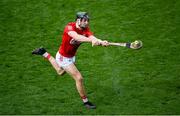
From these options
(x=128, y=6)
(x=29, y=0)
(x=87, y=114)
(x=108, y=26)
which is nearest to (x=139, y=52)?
(x=108, y=26)

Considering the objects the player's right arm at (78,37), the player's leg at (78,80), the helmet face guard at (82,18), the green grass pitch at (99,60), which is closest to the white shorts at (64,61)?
the player's leg at (78,80)

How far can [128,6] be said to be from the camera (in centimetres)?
1480

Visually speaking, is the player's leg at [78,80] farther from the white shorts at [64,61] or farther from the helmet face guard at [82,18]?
the helmet face guard at [82,18]

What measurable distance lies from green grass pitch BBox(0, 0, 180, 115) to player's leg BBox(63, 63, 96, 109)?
184 mm

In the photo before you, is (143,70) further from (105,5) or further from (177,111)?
(105,5)

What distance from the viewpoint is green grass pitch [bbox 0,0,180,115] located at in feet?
32.5

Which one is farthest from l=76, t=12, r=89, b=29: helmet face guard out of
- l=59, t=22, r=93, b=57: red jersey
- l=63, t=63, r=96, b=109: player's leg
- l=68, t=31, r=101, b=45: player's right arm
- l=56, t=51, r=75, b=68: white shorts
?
l=63, t=63, r=96, b=109: player's leg

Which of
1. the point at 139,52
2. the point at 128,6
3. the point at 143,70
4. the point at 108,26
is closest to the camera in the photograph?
the point at 143,70

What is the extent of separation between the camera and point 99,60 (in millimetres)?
12148

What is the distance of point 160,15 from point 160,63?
10.1 feet

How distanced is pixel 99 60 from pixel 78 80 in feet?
9.18

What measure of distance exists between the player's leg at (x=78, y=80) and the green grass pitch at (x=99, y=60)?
0.18 metres

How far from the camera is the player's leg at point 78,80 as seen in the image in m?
9.44

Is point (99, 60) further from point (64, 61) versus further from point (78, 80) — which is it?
point (78, 80)
